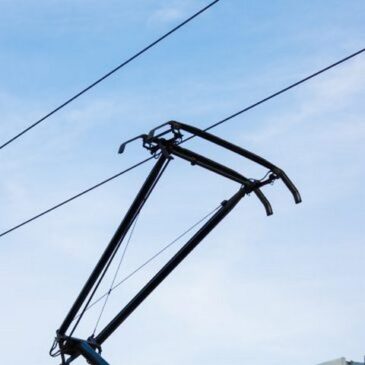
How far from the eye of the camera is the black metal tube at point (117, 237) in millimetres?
9523

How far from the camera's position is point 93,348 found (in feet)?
32.2

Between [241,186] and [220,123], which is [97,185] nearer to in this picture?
[220,123]

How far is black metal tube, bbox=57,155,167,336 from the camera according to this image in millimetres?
9523

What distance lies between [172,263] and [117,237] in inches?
26.6

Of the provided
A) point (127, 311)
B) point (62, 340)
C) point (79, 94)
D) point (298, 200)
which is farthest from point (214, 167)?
point (79, 94)

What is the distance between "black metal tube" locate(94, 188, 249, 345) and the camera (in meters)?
9.63

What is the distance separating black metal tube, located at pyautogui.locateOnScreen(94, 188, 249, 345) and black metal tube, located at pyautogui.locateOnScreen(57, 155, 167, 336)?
432 mm

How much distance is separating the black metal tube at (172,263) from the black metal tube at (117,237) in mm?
432

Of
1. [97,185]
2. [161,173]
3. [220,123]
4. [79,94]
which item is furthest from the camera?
[79,94]

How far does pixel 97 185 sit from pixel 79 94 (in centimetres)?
162

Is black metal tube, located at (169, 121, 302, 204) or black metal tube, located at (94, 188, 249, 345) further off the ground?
black metal tube, located at (169, 121, 302, 204)

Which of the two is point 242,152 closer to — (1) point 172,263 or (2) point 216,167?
(2) point 216,167

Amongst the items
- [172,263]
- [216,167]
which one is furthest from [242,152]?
[172,263]

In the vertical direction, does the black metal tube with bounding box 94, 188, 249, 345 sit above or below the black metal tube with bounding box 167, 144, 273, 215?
below
